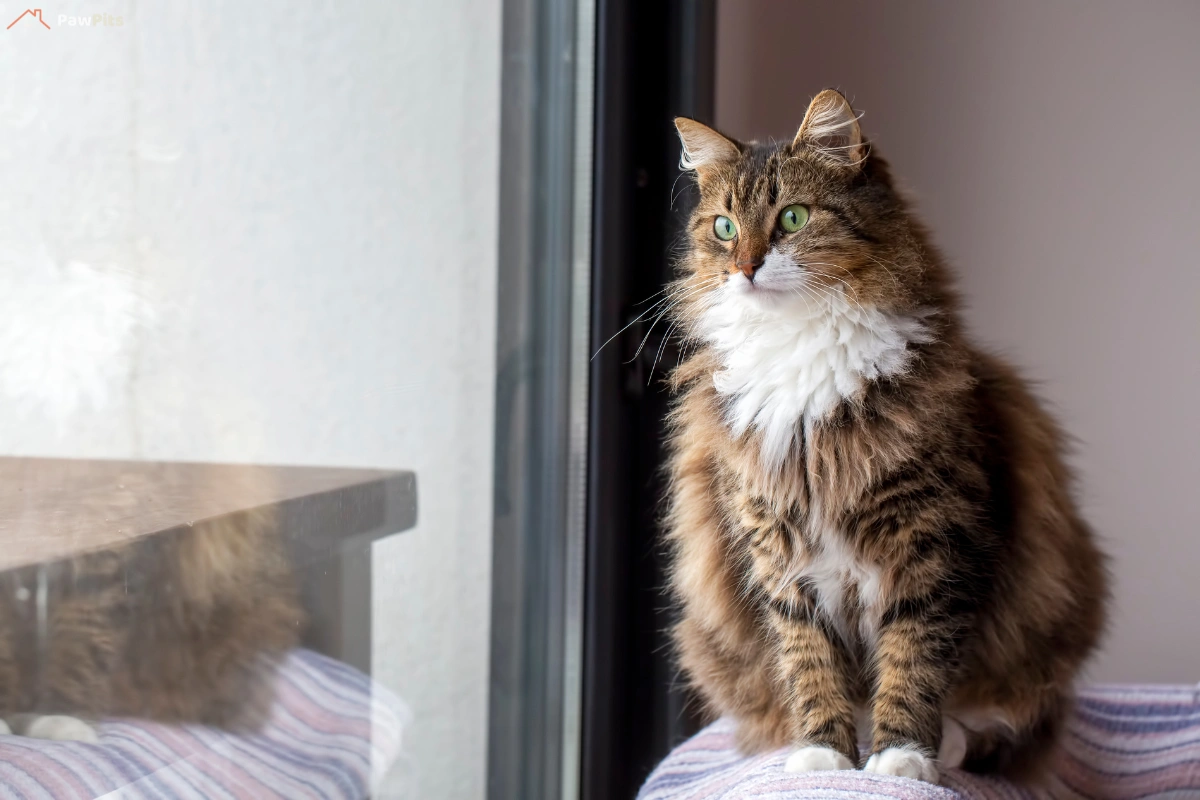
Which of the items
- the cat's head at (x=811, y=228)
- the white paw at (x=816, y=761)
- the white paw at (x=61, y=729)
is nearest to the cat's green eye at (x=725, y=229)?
the cat's head at (x=811, y=228)

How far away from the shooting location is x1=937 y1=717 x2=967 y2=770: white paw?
114 cm

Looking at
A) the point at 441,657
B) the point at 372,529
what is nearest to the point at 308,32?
the point at 372,529

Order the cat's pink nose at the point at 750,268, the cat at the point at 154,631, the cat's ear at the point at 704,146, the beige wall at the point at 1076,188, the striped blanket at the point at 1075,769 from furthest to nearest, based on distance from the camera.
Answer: the beige wall at the point at 1076,188 → the cat's ear at the point at 704,146 → the cat's pink nose at the point at 750,268 → the striped blanket at the point at 1075,769 → the cat at the point at 154,631

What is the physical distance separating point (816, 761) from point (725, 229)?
0.61 m

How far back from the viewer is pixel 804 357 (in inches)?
42.3

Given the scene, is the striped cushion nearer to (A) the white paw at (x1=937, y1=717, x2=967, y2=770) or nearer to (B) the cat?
(B) the cat

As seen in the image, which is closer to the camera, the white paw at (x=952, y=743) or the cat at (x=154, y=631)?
the cat at (x=154, y=631)

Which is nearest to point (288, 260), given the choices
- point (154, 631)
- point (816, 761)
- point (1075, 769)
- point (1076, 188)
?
point (154, 631)

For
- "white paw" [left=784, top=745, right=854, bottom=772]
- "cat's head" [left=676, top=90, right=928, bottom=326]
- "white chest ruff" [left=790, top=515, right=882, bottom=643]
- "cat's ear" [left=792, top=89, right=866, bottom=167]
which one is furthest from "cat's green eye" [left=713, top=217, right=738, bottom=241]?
"white paw" [left=784, top=745, right=854, bottom=772]

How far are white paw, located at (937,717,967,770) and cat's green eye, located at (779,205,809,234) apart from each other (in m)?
0.60

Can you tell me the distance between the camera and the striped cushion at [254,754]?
0.71 m

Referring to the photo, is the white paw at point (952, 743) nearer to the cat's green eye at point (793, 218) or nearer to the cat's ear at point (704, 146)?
the cat's green eye at point (793, 218)

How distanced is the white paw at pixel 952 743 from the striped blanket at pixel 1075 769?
0.10 feet

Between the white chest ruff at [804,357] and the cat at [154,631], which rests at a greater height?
the white chest ruff at [804,357]
